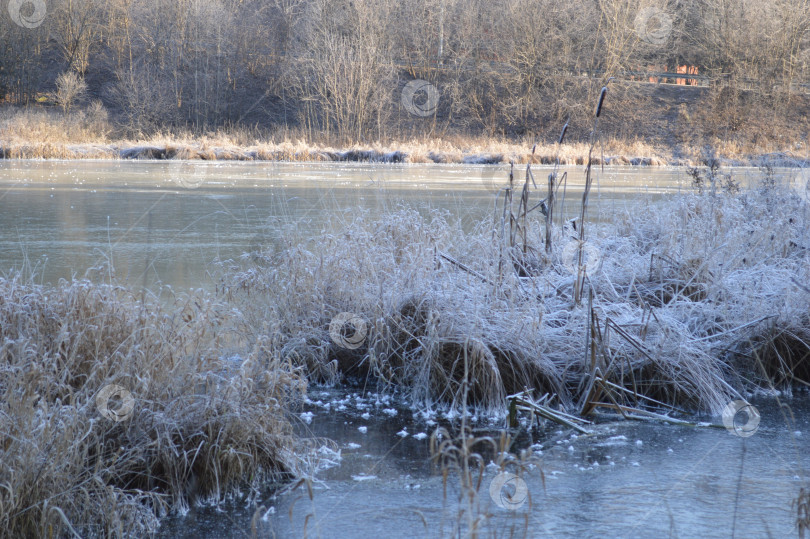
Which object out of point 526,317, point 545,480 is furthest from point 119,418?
point 526,317

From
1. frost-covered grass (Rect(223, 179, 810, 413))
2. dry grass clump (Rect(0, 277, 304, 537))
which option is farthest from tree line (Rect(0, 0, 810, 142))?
dry grass clump (Rect(0, 277, 304, 537))

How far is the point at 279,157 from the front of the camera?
941 inches

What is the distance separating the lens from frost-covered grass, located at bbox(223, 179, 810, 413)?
4316 millimetres

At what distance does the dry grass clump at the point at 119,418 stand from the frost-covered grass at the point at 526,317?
1.94ft

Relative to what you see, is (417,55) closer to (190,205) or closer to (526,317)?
(190,205)

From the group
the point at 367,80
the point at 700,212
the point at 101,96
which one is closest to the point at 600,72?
the point at 367,80

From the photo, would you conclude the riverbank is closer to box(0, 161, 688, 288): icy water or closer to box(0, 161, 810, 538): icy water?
box(0, 161, 688, 288): icy water

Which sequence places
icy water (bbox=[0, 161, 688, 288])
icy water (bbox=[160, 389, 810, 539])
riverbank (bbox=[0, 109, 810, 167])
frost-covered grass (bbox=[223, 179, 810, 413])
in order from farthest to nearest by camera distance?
riverbank (bbox=[0, 109, 810, 167]) < icy water (bbox=[0, 161, 688, 288]) < frost-covered grass (bbox=[223, 179, 810, 413]) < icy water (bbox=[160, 389, 810, 539])

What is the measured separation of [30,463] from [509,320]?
2.75 metres

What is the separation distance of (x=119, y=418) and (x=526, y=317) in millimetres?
2343

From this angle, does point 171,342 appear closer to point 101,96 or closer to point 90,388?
point 90,388

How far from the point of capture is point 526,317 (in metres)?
4.38

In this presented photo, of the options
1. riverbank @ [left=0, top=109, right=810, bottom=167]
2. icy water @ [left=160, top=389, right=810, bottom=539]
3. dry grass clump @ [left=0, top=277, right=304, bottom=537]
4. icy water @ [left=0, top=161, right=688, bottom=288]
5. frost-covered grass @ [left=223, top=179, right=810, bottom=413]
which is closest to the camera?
dry grass clump @ [left=0, top=277, right=304, bottom=537]

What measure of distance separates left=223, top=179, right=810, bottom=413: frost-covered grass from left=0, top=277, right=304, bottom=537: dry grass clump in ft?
1.94
